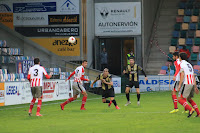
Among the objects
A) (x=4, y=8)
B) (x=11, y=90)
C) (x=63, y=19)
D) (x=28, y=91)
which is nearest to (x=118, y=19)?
(x=63, y=19)

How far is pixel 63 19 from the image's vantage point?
119 feet

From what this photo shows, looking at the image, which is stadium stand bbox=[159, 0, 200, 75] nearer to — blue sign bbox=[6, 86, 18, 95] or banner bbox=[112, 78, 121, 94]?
banner bbox=[112, 78, 121, 94]

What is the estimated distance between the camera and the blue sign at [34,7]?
1423 inches

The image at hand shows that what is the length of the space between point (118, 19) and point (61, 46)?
482cm

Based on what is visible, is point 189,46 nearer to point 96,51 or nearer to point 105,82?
point 96,51

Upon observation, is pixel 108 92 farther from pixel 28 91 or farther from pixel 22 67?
pixel 22 67

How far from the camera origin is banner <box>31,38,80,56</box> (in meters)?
36.0

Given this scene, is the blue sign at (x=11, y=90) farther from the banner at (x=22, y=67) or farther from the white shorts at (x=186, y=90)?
the white shorts at (x=186, y=90)

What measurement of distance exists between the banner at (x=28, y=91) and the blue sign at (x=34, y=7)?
11.1 m

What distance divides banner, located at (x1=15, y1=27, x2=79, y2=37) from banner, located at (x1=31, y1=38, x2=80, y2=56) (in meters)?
0.45

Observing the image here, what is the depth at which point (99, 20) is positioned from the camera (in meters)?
36.2

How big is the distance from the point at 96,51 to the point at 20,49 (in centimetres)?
587

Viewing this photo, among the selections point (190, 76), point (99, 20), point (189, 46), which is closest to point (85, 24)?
point (99, 20)

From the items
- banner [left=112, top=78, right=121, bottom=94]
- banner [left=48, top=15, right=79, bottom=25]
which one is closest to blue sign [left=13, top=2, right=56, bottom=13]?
banner [left=48, top=15, right=79, bottom=25]
